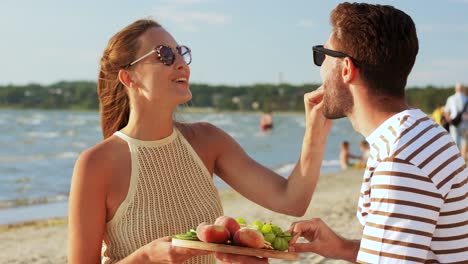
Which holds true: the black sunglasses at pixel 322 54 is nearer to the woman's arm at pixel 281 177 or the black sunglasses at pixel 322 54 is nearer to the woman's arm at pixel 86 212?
the woman's arm at pixel 281 177

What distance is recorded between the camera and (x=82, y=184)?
3.59m

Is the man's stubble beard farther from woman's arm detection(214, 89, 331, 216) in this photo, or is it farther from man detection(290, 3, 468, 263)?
woman's arm detection(214, 89, 331, 216)

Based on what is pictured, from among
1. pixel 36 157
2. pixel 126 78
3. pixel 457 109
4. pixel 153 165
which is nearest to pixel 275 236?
pixel 153 165

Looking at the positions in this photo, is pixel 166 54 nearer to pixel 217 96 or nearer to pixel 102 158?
pixel 102 158

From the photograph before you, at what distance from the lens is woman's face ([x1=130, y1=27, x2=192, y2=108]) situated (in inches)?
150

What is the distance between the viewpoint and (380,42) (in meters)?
2.66

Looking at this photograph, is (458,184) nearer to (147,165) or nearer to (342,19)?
(342,19)

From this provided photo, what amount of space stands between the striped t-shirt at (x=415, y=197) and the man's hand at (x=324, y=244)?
1.90 ft

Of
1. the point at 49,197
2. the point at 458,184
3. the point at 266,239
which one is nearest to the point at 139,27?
the point at 266,239

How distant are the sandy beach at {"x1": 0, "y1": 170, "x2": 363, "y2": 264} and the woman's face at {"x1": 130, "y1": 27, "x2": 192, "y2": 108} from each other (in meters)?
4.37

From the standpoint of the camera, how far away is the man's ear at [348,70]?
9.10 ft

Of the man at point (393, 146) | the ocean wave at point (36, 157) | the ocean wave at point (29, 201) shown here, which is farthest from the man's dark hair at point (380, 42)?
the ocean wave at point (36, 157)

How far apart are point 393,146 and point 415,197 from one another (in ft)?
0.64

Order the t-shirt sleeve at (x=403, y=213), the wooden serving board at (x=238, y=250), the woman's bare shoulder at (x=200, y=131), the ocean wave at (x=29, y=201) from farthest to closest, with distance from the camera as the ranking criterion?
the ocean wave at (x=29, y=201) → the woman's bare shoulder at (x=200, y=131) → the wooden serving board at (x=238, y=250) → the t-shirt sleeve at (x=403, y=213)
